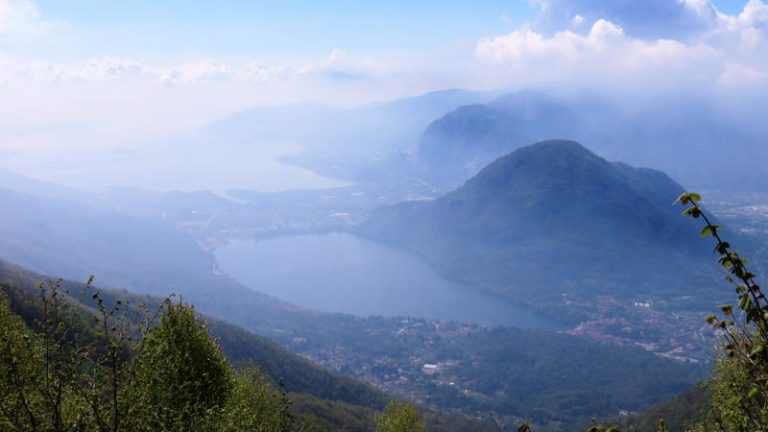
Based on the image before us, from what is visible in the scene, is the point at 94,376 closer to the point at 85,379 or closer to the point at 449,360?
the point at 85,379

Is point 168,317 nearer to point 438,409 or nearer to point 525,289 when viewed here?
point 438,409

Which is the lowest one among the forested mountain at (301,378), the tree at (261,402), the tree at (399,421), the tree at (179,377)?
Result: the forested mountain at (301,378)

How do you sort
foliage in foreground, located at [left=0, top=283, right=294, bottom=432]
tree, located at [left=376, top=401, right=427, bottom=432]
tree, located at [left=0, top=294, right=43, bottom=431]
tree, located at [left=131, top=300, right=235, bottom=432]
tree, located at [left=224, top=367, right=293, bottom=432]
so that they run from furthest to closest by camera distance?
tree, located at [left=376, top=401, right=427, bottom=432]
tree, located at [left=224, top=367, right=293, bottom=432]
tree, located at [left=131, top=300, right=235, bottom=432]
foliage in foreground, located at [left=0, top=283, right=294, bottom=432]
tree, located at [left=0, top=294, right=43, bottom=431]

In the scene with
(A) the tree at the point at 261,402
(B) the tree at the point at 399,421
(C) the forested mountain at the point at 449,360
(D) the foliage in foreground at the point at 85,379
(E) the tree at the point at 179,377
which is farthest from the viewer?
(C) the forested mountain at the point at 449,360

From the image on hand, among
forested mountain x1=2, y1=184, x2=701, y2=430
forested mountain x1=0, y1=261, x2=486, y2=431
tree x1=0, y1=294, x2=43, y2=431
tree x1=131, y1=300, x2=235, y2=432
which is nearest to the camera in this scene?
tree x1=0, y1=294, x2=43, y2=431

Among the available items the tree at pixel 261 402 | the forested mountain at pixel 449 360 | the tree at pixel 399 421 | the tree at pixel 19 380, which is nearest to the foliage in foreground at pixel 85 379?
the tree at pixel 19 380

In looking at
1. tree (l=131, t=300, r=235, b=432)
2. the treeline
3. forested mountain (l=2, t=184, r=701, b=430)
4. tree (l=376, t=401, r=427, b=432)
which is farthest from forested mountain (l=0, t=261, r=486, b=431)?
the treeline

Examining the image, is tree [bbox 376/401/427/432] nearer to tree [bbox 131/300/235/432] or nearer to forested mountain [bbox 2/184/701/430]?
tree [bbox 131/300/235/432]

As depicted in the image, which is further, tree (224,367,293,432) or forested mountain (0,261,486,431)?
forested mountain (0,261,486,431)

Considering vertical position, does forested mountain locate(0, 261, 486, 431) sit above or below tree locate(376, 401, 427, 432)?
below

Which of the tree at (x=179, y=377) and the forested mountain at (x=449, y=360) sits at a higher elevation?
the tree at (x=179, y=377)

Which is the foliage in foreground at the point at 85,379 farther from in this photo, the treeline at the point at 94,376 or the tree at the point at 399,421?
the tree at the point at 399,421
